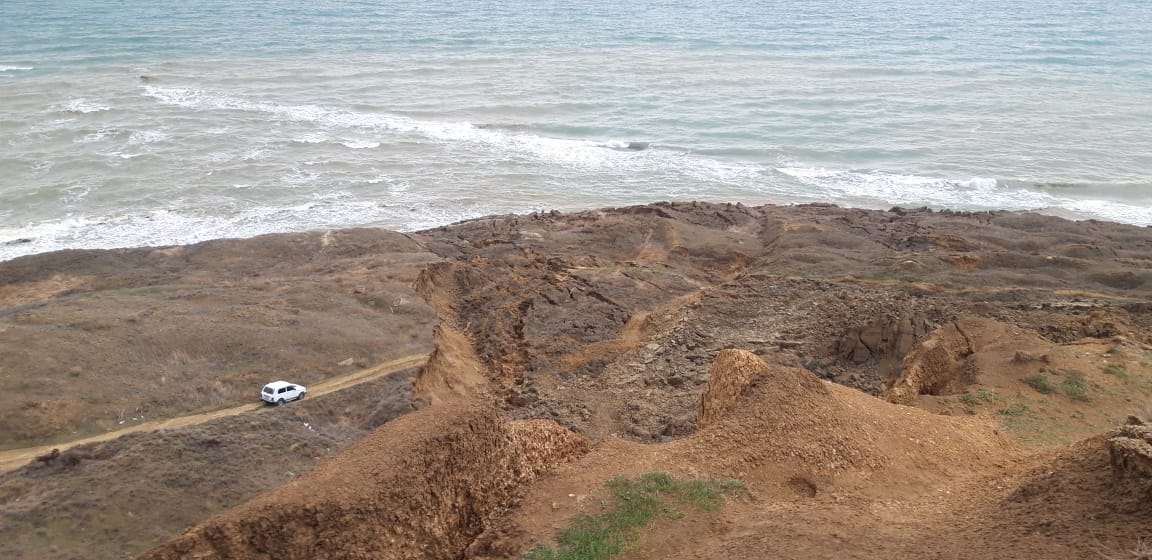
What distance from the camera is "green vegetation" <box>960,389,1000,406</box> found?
51.7 ft

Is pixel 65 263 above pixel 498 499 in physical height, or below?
below

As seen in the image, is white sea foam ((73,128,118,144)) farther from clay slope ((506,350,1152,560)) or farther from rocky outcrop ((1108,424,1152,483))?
rocky outcrop ((1108,424,1152,483))

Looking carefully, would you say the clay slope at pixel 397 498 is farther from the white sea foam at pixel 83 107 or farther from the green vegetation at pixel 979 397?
the white sea foam at pixel 83 107

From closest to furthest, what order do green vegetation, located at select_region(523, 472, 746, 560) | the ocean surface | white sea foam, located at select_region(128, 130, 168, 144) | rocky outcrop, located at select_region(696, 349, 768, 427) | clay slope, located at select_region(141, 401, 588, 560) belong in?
green vegetation, located at select_region(523, 472, 746, 560) → clay slope, located at select_region(141, 401, 588, 560) → rocky outcrop, located at select_region(696, 349, 768, 427) → the ocean surface → white sea foam, located at select_region(128, 130, 168, 144)

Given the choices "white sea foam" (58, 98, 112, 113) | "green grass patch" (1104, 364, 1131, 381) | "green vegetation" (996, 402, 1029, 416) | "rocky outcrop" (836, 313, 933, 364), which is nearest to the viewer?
"green vegetation" (996, 402, 1029, 416)

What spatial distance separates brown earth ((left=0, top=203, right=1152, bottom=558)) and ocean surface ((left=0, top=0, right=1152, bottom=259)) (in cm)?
966

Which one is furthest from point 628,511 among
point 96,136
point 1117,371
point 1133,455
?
point 96,136

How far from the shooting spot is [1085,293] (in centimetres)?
2244

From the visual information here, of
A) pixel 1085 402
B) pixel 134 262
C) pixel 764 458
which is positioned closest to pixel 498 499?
pixel 764 458

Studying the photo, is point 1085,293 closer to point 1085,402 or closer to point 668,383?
point 1085,402

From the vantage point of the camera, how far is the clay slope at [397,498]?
1070 cm

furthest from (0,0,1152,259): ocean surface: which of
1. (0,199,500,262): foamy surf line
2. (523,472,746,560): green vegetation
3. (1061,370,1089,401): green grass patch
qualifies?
(523,472,746,560): green vegetation

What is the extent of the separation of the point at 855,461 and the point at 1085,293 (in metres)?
13.9

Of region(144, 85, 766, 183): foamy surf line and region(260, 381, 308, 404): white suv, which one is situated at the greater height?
region(260, 381, 308, 404): white suv
